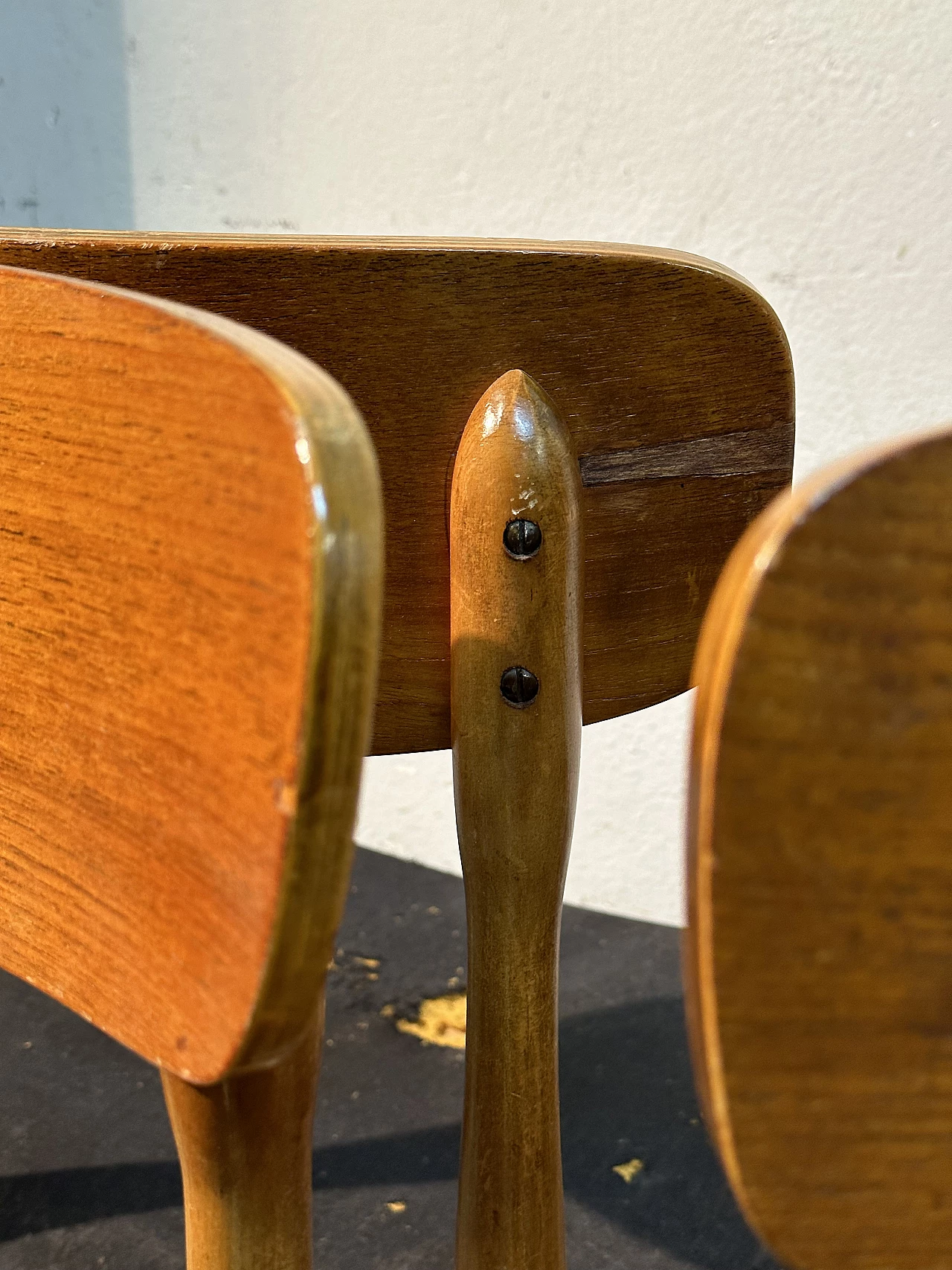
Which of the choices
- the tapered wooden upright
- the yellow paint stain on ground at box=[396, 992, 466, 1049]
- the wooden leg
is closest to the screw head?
the tapered wooden upright

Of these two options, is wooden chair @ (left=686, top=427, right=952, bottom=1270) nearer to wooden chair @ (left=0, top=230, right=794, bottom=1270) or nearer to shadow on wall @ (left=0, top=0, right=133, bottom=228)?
wooden chair @ (left=0, top=230, right=794, bottom=1270)

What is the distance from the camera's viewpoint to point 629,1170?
88cm

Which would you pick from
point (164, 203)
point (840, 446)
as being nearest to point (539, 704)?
point (840, 446)

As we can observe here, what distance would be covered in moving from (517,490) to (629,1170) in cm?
61

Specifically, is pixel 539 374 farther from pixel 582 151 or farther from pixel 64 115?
pixel 64 115

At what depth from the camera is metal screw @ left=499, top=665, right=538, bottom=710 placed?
1.51 ft

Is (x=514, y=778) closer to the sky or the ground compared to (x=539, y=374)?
closer to the ground

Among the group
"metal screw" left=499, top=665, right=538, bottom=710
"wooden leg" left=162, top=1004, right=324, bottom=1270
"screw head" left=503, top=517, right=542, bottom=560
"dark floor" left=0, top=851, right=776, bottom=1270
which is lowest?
"dark floor" left=0, top=851, right=776, bottom=1270

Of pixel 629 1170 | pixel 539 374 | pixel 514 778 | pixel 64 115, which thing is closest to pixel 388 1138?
pixel 629 1170

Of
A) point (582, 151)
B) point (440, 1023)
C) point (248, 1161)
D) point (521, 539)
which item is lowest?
point (440, 1023)

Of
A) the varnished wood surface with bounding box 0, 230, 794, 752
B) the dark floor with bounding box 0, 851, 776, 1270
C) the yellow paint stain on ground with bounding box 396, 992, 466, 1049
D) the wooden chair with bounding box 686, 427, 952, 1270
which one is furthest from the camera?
the yellow paint stain on ground with bounding box 396, 992, 466, 1049

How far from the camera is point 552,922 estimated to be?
1.63 ft

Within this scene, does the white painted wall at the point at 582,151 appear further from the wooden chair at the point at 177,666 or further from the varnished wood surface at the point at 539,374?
the wooden chair at the point at 177,666

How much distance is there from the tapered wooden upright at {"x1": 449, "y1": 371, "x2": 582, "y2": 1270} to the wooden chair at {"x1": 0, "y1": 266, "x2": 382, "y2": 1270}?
0.21 metres
